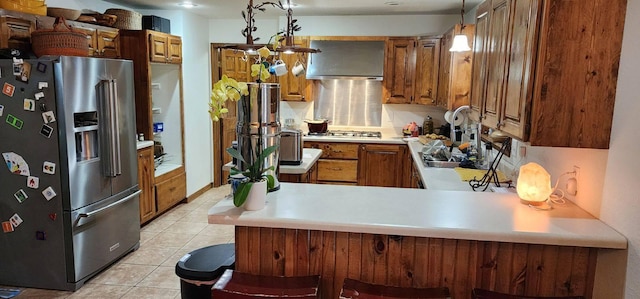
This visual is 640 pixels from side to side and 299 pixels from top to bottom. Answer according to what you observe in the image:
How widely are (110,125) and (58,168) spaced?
0.49m

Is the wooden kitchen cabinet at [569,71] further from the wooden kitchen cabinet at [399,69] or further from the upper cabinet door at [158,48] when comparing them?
the upper cabinet door at [158,48]

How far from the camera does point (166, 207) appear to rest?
4914mm

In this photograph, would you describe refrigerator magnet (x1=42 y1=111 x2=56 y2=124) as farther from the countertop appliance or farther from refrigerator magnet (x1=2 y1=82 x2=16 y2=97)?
the countertop appliance

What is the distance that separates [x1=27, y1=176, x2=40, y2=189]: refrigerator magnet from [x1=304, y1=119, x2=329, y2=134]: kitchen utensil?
3251mm

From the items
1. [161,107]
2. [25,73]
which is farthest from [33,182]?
[161,107]

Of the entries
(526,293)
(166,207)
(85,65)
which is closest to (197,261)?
(526,293)

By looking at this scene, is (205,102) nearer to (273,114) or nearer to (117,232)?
(117,232)

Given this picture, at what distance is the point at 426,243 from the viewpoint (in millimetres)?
1837


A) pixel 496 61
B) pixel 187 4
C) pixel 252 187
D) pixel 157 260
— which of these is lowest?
pixel 157 260

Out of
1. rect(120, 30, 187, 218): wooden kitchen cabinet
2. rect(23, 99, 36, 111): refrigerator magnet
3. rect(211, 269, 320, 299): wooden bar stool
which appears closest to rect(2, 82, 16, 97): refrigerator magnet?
rect(23, 99, 36, 111): refrigerator magnet

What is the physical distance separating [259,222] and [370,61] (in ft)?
13.1

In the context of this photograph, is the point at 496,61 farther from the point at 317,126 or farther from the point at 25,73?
the point at 317,126

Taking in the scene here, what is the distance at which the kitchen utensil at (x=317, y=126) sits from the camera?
561cm

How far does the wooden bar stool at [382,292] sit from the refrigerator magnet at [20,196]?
2614mm
